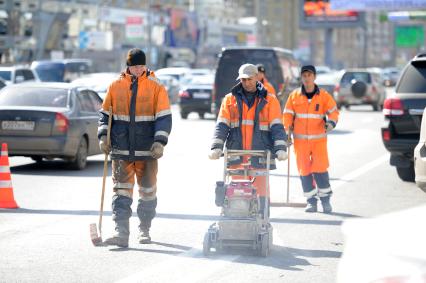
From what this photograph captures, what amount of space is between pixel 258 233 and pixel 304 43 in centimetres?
16841

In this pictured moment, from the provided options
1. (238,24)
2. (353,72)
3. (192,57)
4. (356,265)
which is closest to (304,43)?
(238,24)

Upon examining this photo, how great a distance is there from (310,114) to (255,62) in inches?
611

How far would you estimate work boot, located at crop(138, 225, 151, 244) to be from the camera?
10039mm

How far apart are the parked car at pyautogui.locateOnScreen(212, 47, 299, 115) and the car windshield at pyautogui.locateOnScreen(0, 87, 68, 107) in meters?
9.79

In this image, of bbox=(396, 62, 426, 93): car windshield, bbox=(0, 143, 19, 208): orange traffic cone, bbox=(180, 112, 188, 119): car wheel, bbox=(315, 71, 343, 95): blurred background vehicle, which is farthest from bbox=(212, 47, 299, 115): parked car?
bbox=(0, 143, 19, 208): orange traffic cone

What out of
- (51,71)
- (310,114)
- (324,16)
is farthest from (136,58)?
(324,16)

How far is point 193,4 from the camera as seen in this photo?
152 m

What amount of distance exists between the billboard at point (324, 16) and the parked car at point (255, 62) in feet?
208

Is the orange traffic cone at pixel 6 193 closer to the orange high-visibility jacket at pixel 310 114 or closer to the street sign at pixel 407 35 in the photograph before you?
the orange high-visibility jacket at pixel 310 114

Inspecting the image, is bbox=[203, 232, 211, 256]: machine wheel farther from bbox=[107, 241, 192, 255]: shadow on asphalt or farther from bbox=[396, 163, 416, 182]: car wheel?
bbox=[396, 163, 416, 182]: car wheel

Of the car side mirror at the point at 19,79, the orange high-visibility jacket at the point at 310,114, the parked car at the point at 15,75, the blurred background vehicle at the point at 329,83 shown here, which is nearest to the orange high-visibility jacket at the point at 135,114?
the orange high-visibility jacket at the point at 310,114

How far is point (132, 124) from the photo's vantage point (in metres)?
9.91

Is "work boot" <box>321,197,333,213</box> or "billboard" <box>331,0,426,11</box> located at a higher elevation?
"billboard" <box>331,0,426,11</box>

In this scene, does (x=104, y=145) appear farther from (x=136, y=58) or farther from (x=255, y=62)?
(x=255, y=62)
